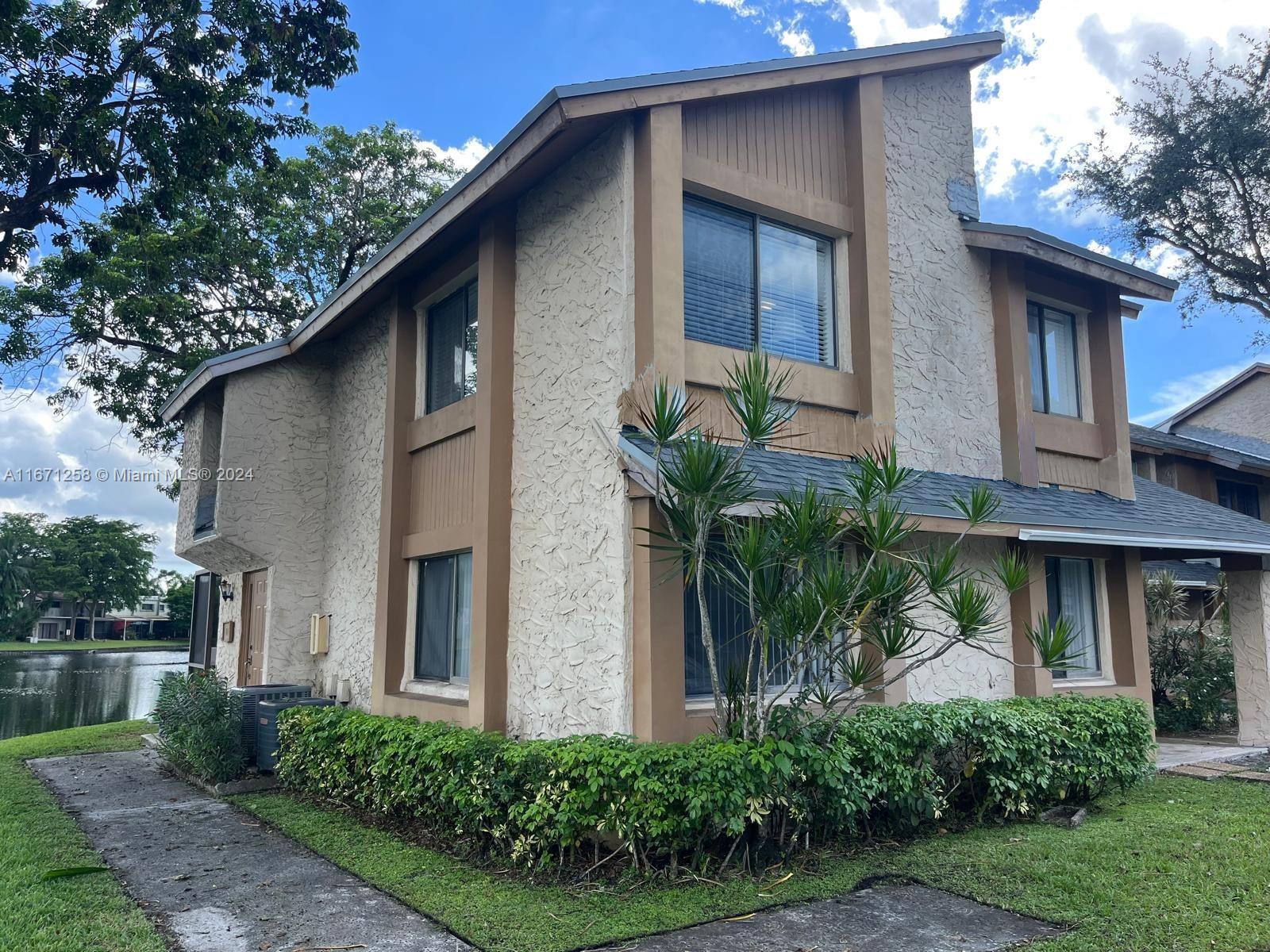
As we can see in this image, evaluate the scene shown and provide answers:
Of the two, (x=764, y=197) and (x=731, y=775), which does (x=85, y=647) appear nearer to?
(x=764, y=197)

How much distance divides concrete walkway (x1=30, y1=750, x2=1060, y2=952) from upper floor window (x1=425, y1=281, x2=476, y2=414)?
16.1ft

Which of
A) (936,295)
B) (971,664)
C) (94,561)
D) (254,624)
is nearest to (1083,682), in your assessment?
(971,664)

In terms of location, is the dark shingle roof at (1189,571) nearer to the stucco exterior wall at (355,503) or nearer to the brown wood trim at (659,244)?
the brown wood trim at (659,244)

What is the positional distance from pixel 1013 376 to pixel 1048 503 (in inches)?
63.8

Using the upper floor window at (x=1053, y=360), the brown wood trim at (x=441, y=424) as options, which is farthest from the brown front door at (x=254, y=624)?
the upper floor window at (x=1053, y=360)

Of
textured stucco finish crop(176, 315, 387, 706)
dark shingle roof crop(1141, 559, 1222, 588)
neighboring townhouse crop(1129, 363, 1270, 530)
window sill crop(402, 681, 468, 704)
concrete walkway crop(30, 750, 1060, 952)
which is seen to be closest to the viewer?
concrete walkway crop(30, 750, 1060, 952)

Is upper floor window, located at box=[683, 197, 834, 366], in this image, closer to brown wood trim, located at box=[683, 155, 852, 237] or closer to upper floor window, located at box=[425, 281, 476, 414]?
brown wood trim, located at box=[683, 155, 852, 237]

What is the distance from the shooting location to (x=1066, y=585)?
10914 millimetres

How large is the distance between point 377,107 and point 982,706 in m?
20.7

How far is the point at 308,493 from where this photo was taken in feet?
42.2

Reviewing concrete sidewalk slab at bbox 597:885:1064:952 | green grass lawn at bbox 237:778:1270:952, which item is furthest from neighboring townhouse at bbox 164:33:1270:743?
concrete sidewalk slab at bbox 597:885:1064:952

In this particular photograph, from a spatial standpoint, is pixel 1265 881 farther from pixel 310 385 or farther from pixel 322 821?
pixel 310 385

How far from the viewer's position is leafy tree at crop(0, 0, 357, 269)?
9719mm

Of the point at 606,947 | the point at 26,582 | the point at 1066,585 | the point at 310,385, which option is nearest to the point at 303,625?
the point at 310,385
